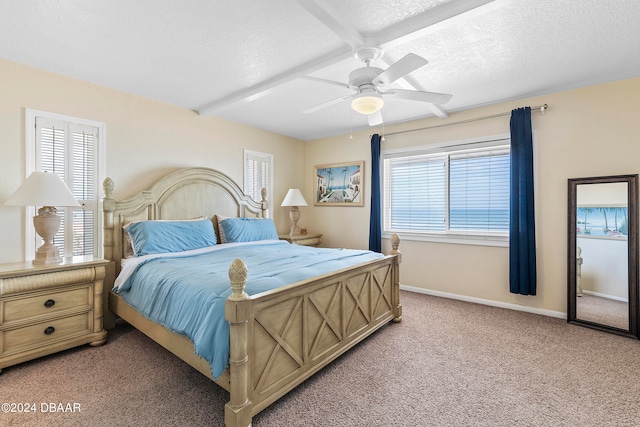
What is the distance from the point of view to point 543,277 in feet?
11.2

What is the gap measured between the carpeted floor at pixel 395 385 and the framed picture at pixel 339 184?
2537 millimetres

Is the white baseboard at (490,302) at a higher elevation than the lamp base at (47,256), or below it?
below

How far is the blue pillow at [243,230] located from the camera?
12.4 feet

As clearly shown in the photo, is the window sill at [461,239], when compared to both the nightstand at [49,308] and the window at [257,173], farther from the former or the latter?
the nightstand at [49,308]

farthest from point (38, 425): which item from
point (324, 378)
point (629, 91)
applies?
point (629, 91)

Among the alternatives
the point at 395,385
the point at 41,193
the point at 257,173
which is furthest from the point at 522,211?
the point at 41,193

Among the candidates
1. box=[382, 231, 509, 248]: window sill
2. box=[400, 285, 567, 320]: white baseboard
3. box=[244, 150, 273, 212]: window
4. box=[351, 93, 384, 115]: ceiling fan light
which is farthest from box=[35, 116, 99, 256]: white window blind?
box=[400, 285, 567, 320]: white baseboard

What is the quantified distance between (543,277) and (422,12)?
3136mm

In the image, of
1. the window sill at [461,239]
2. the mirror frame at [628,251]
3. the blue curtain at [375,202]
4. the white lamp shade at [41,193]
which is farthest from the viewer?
the blue curtain at [375,202]

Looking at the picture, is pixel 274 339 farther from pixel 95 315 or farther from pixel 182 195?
pixel 182 195

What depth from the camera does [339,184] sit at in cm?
512

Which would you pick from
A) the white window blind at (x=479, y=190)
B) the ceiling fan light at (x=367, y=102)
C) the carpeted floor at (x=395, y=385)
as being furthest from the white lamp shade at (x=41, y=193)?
the white window blind at (x=479, y=190)

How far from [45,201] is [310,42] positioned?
2448mm

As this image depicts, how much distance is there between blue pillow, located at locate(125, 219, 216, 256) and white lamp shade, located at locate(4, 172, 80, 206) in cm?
61
